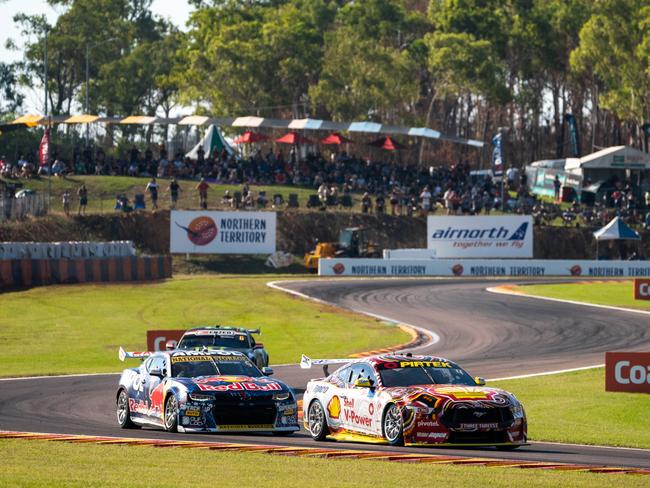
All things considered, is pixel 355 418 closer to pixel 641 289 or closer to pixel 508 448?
pixel 508 448

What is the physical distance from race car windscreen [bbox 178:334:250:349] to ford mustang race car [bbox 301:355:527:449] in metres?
6.37

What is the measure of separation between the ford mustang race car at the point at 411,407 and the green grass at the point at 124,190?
49.5m

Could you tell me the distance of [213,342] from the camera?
2488 centimetres

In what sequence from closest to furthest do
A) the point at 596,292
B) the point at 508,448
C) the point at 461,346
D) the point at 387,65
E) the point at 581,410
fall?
1. the point at 508,448
2. the point at 581,410
3. the point at 461,346
4. the point at 596,292
5. the point at 387,65

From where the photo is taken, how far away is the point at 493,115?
113438mm


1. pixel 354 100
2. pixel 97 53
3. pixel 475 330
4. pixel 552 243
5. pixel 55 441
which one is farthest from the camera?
pixel 97 53

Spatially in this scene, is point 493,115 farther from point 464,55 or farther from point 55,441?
point 55,441

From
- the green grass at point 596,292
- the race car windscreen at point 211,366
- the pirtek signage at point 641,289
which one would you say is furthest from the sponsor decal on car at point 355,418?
the pirtek signage at point 641,289

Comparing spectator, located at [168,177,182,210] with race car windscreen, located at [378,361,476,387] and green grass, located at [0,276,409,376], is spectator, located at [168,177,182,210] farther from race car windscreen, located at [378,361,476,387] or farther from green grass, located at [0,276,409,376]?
race car windscreen, located at [378,361,476,387]

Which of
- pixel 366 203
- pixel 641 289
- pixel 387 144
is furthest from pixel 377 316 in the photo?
pixel 387 144

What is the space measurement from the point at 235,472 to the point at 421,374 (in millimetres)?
4502

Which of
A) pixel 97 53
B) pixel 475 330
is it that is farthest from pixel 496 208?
pixel 97 53

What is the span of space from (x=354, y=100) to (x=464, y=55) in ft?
34.9

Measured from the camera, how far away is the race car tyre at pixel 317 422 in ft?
59.1
